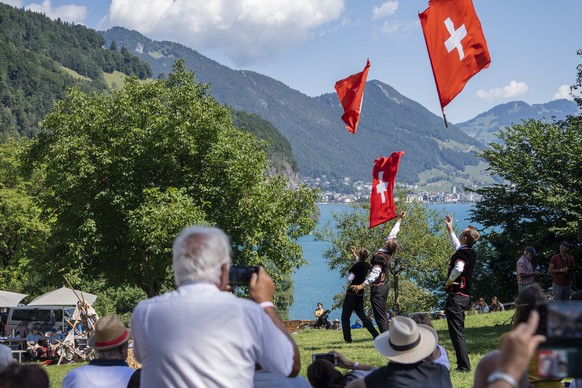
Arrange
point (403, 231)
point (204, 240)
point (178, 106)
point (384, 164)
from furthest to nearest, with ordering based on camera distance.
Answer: point (403, 231) → point (178, 106) → point (384, 164) → point (204, 240)

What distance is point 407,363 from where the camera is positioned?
16.5 ft

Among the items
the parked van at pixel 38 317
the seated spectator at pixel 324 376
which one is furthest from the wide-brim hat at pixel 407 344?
the parked van at pixel 38 317

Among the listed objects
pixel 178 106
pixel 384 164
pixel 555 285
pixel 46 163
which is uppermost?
pixel 178 106

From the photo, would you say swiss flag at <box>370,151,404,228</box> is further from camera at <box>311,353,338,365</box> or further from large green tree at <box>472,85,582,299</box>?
large green tree at <box>472,85,582,299</box>

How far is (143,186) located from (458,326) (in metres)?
22.6

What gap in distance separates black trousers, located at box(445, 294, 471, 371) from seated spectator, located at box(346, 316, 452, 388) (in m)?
4.82

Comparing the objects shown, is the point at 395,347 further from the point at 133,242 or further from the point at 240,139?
the point at 240,139

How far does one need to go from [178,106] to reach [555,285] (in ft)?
73.3

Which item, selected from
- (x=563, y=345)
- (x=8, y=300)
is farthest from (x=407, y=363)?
(x=8, y=300)

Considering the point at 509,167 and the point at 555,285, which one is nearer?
the point at 555,285

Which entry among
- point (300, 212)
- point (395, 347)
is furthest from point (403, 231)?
point (395, 347)

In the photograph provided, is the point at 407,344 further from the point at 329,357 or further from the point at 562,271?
the point at 562,271

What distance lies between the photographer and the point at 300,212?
116ft

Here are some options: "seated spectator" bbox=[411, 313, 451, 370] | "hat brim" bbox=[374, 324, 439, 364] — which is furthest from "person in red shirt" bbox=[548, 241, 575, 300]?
"hat brim" bbox=[374, 324, 439, 364]
